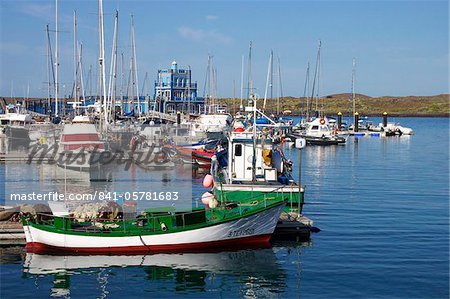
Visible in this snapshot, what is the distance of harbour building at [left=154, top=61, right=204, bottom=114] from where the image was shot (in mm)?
111812

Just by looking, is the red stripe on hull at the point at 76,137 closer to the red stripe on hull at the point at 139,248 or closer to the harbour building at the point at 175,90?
the red stripe on hull at the point at 139,248

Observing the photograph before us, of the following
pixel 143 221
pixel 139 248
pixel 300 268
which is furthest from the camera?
pixel 143 221

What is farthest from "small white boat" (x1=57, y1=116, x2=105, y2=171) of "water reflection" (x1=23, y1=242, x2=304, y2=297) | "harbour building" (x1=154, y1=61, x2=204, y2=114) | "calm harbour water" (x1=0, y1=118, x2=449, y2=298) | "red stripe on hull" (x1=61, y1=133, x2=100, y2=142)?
"harbour building" (x1=154, y1=61, x2=204, y2=114)

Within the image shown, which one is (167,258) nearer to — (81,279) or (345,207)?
(81,279)

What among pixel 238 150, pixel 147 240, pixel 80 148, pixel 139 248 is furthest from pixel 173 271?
pixel 80 148

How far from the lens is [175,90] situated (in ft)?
372

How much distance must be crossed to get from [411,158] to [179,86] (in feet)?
182

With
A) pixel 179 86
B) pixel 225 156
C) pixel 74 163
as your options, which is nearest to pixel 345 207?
pixel 225 156

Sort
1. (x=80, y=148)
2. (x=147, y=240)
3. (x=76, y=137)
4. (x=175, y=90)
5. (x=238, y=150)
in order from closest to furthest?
(x=147, y=240)
(x=238, y=150)
(x=80, y=148)
(x=76, y=137)
(x=175, y=90)

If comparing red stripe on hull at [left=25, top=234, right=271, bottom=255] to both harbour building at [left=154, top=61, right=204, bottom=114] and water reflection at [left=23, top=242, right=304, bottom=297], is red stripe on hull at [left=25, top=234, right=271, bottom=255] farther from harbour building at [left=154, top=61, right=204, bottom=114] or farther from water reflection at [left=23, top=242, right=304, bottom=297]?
harbour building at [left=154, top=61, right=204, bottom=114]

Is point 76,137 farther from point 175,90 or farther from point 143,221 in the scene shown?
point 175,90

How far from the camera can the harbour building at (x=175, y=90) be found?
111812mm

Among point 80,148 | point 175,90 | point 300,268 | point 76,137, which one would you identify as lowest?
point 300,268

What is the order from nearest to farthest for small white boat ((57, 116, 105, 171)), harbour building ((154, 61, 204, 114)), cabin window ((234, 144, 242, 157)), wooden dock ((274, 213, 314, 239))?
1. wooden dock ((274, 213, 314, 239))
2. cabin window ((234, 144, 242, 157))
3. small white boat ((57, 116, 105, 171))
4. harbour building ((154, 61, 204, 114))
